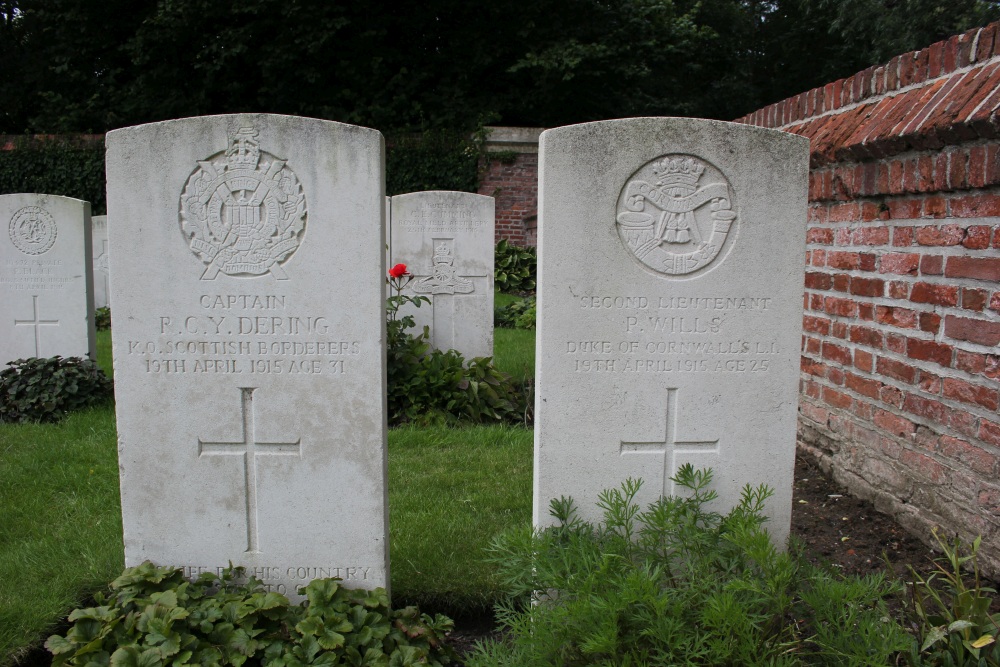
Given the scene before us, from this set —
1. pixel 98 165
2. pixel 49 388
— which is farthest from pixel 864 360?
pixel 98 165

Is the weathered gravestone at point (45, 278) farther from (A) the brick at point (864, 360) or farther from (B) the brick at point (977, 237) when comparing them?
(B) the brick at point (977, 237)

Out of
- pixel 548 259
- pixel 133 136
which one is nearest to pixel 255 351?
pixel 133 136

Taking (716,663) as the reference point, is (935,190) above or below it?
above

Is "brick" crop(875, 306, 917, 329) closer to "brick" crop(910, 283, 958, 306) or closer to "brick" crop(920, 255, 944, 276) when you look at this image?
"brick" crop(910, 283, 958, 306)

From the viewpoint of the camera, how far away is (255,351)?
115 inches

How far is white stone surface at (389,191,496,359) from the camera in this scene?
22.9 ft

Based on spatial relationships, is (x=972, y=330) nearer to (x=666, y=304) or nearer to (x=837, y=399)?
(x=837, y=399)

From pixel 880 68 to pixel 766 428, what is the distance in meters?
2.38

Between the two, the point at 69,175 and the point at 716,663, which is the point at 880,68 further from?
the point at 69,175

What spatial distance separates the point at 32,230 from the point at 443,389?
381cm

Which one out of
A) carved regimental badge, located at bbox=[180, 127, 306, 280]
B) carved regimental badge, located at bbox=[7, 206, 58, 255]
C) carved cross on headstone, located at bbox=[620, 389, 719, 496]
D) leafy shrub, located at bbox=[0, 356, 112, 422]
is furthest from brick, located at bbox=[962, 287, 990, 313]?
carved regimental badge, located at bbox=[7, 206, 58, 255]

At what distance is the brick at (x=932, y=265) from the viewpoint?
3420 millimetres

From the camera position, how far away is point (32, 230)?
249 inches

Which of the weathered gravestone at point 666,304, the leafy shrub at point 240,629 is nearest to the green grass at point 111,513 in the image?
the leafy shrub at point 240,629
